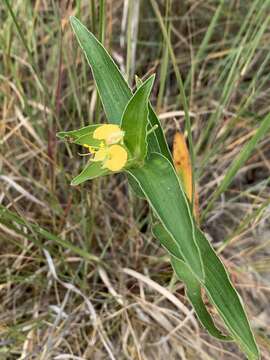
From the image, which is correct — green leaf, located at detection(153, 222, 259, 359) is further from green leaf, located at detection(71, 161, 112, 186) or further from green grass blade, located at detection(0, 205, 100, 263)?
green grass blade, located at detection(0, 205, 100, 263)

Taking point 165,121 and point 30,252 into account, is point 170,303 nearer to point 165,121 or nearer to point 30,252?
point 30,252

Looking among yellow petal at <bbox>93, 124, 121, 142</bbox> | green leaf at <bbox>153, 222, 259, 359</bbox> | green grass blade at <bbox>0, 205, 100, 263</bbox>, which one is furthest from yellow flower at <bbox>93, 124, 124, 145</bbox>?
green grass blade at <bbox>0, 205, 100, 263</bbox>

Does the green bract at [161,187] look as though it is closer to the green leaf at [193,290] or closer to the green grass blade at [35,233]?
the green leaf at [193,290]

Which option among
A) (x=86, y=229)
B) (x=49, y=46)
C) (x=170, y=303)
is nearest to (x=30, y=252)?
(x=86, y=229)

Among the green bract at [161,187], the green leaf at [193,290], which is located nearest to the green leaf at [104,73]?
the green bract at [161,187]

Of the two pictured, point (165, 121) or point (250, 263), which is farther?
point (165, 121)

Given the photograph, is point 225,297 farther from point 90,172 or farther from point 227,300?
point 90,172
